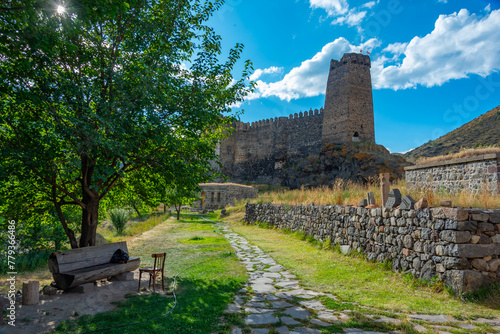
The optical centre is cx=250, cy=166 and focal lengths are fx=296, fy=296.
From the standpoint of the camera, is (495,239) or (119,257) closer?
(495,239)

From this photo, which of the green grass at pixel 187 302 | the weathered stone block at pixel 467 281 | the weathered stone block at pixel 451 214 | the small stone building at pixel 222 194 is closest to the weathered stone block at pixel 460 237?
the weathered stone block at pixel 451 214

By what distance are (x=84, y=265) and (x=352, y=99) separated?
94.0 feet

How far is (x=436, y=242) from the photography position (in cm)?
498

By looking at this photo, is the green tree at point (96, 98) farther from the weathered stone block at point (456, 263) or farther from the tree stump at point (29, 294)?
the weathered stone block at point (456, 263)

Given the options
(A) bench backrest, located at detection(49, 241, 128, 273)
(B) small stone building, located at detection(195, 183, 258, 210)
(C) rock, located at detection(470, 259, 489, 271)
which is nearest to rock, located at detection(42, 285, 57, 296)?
(A) bench backrest, located at detection(49, 241, 128, 273)

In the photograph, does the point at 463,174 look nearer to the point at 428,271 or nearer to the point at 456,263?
the point at 428,271

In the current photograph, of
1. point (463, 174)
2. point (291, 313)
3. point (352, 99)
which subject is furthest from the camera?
point (352, 99)

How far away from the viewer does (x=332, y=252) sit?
8.48 m

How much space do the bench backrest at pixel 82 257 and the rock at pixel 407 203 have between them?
584 centimetres

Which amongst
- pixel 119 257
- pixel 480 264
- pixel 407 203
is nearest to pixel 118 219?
pixel 119 257

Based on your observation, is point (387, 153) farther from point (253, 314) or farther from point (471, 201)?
point (253, 314)

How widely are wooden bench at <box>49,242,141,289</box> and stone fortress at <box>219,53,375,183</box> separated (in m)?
27.1

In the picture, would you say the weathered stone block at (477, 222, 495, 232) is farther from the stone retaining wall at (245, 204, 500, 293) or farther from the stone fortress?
the stone fortress

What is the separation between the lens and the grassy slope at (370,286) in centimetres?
413
